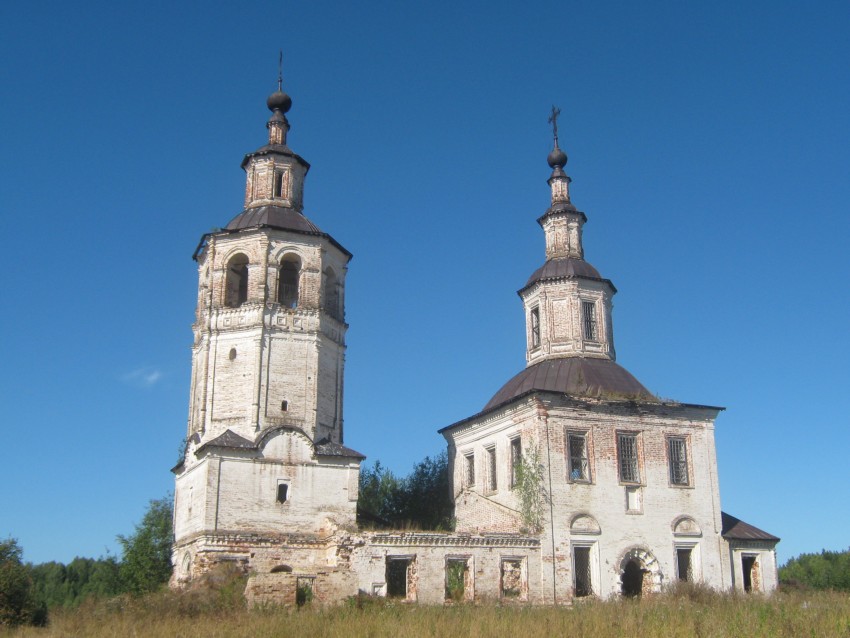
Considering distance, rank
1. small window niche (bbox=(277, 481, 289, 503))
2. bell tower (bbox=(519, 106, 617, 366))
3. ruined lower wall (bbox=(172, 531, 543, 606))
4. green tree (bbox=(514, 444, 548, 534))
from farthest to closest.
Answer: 1. bell tower (bbox=(519, 106, 617, 366))
2. green tree (bbox=(514, 444, 548, 534))
3. small window niche (bbox=(277, 481, 289, 503))
4. ruined lower wall (bbox=(172, 531, 543, 606))

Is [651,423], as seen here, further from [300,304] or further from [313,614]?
[313,614]

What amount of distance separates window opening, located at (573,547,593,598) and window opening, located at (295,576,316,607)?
23.2 feet

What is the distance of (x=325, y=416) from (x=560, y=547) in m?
6.78

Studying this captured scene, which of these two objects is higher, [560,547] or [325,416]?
[325,416]

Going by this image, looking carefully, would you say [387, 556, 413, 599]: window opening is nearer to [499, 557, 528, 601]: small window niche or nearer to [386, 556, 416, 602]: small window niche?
[386, 556, 416, 602]: small window niche

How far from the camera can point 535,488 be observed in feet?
76.1

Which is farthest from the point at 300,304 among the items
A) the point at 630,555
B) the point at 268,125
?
the point at 630,555

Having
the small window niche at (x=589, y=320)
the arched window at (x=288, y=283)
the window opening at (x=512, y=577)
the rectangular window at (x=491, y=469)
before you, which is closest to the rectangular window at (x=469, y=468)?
the rectangular window at (x=491, y=469)

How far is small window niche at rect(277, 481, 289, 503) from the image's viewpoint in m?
22.1

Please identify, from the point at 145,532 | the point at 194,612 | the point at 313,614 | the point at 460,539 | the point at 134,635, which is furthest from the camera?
the point at 145,532

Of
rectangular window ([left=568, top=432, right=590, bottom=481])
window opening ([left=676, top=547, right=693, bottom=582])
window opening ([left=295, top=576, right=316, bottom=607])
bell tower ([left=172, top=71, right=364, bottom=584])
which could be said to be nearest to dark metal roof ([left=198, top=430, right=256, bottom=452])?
bell tower ([left=172, top=71, right=364, bottom=584])

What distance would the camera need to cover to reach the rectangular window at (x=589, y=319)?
27781mm

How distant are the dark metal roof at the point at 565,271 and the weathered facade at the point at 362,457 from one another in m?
2.23

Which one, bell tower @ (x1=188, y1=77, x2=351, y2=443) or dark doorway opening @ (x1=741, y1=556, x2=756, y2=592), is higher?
bell tower @ (x1=188, y1=77, x2=351, y2=443)
